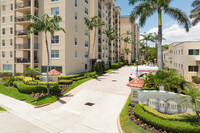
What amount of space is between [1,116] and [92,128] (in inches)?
388

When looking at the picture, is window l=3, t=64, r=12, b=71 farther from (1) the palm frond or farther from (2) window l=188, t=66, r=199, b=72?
(2) window l=188, t=66, r=199, b=72

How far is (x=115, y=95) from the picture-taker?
687 inches

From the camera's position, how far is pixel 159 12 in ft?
56.0

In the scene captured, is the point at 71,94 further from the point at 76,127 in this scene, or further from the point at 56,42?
the point at 56,42

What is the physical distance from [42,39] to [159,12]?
25.1 meters

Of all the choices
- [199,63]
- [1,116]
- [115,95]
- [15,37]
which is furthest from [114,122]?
[15,37]

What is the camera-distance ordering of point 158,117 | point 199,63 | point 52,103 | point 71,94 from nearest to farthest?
1. point 158,117
2. point 52,103
3. point 71,94
4. point 199,63

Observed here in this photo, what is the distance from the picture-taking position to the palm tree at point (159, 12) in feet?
54.4

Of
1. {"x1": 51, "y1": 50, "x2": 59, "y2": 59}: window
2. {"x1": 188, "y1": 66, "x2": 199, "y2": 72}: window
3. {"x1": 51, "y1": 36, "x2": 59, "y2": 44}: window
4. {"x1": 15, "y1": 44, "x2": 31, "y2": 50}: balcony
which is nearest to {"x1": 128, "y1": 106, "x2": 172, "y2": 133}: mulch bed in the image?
{"x1": 51, "y1": 50, "x2": 59, "y2": 59}: window

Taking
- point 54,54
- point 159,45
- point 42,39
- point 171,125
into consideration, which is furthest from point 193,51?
point 42,39

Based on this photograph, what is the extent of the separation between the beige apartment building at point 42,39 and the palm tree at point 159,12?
1559cm

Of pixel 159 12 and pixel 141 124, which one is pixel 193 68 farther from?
pixel 141 124

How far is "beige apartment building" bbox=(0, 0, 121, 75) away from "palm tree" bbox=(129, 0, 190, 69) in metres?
15.6

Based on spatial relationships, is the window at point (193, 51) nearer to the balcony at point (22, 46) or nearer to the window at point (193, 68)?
the window at point (193, 68)
